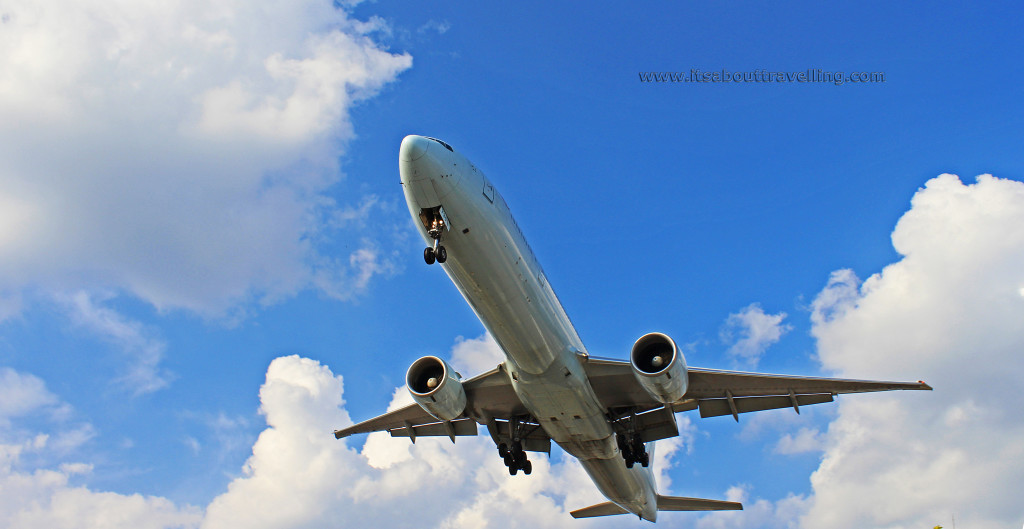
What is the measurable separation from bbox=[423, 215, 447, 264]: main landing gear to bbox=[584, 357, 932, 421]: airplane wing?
6.47m

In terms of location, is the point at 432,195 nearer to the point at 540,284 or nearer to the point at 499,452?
the point at 540,284

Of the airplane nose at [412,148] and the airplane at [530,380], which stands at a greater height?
the airplane nose at [412,148]

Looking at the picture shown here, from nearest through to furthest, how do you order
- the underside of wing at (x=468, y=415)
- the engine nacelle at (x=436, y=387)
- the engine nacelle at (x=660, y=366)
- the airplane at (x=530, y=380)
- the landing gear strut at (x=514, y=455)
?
the airplane at (x=530, y=380) < the engine nacelle at (x=660, y=366) < the engine nacelle at (x=436, y=387) < the underside of wing at (x=468, y=415) < the landing gear strut at (x=514, y=455)

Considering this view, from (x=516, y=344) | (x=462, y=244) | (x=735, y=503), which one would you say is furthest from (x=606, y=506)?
(x=462, y=244)

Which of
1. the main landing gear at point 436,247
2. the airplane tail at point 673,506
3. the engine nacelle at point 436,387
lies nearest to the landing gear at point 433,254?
the main landing gear at point 436,247

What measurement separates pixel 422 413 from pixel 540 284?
8916 mm

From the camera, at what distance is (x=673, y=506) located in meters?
27.8

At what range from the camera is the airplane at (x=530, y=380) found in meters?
13.2

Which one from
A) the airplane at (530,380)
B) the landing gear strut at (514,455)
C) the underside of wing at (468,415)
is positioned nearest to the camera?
the airplane at (530,380)

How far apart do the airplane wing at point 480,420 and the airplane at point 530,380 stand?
0.04 m

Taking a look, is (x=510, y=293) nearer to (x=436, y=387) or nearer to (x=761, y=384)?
(x=436, y=387)

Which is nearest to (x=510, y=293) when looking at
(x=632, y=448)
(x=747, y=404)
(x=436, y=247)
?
(x=436, y=247)

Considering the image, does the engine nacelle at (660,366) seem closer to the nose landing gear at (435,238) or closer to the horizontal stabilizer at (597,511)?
the nose landing gear at (435,238)

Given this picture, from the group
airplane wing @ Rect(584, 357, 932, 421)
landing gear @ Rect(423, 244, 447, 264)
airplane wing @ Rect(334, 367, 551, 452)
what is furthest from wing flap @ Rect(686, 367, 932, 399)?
landing gear @ Rect(423, 244, 447, 264)
